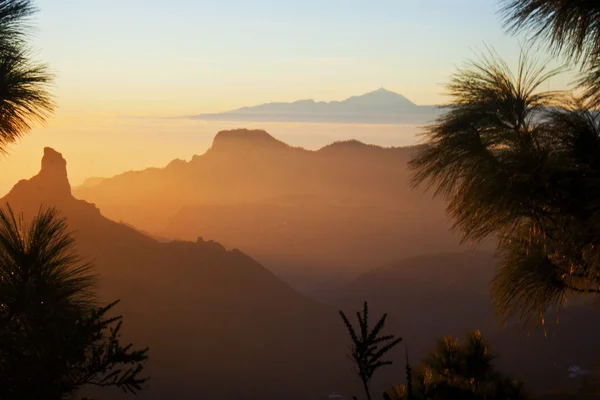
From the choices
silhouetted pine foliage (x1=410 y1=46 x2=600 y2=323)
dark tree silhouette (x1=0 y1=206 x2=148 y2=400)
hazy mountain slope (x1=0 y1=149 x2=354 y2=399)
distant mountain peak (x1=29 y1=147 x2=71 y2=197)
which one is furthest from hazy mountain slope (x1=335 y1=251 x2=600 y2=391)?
dark tree silhouette (x1=0 y1=206 x2=148 y2=400)

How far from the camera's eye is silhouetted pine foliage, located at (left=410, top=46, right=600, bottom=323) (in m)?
5.83

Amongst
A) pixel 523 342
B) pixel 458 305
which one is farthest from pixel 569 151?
pixel 458 305

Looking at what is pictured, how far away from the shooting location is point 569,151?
19.5ft

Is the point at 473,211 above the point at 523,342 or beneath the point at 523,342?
above

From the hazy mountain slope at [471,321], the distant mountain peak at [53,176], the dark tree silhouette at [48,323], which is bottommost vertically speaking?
the hazy mountain slope at [471,321]

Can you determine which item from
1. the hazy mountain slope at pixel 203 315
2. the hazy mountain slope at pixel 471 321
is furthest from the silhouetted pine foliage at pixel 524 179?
the hazy mountain slope at pixel 203 315

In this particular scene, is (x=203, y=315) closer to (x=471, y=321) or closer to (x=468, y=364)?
(x=471, y=321)

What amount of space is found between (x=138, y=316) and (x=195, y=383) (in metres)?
18.0

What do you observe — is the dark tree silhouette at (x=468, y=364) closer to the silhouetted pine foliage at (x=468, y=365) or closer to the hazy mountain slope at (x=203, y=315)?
the silhouetted pine foliage at (x=468, y=365)

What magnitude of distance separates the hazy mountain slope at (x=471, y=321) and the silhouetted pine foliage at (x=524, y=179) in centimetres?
7981

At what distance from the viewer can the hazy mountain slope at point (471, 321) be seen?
4365 inches

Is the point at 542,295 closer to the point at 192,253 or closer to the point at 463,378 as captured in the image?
→ the point at 463,378

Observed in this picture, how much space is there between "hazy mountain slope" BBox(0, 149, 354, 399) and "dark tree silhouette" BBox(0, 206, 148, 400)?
90130mm

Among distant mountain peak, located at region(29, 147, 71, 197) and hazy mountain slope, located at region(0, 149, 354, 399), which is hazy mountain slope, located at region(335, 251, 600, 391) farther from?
distant mountain peak, located at region(29, 147, 71, 197)
